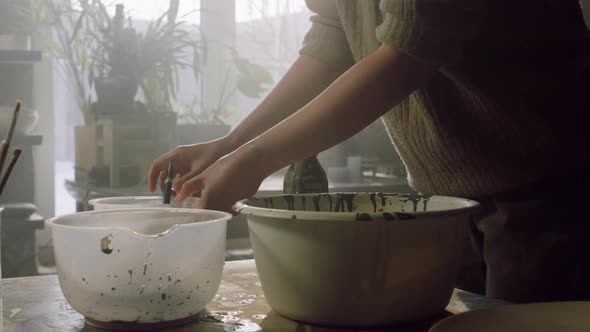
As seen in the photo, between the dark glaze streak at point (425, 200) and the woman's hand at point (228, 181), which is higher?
the woman's hand at point (228, 181)

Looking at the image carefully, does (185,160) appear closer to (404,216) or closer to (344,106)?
(344,106)

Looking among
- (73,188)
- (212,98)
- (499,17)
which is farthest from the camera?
(212,98)

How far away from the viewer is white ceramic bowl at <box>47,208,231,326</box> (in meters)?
0.55

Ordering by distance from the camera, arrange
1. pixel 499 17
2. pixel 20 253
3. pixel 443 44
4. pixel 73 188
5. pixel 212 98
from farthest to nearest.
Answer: pixel 212 98 < pixel 73 188 < pixel 20 253 < pixel 499 17 < pixel 443 44

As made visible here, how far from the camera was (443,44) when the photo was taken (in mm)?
694

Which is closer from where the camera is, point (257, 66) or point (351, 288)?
point (351, 288)

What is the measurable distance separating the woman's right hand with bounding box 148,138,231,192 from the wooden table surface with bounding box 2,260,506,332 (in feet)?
0.69

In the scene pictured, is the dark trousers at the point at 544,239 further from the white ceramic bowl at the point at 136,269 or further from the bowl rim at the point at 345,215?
the white ceramic bowl at the point at 136,269

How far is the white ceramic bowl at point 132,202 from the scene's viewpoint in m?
0.75

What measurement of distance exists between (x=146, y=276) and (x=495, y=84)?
1.85 ft

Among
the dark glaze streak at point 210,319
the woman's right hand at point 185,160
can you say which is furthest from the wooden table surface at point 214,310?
the woman's right hand at point 185,160

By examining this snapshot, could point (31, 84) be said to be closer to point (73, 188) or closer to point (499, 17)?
point (73, 188)

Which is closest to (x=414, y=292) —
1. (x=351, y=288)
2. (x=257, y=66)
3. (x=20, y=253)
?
(x=351, y=288)

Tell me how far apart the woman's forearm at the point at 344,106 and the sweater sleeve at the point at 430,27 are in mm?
18
